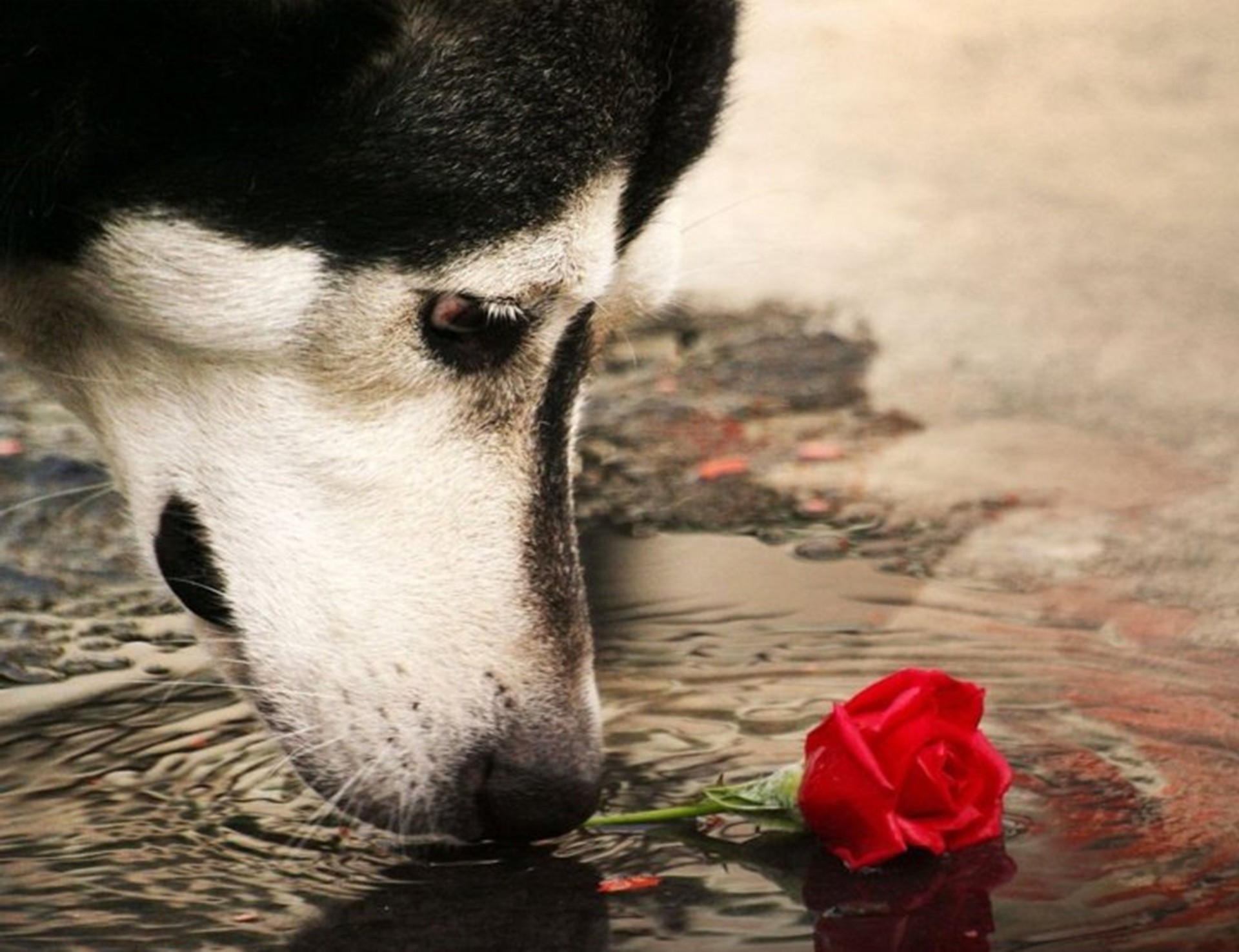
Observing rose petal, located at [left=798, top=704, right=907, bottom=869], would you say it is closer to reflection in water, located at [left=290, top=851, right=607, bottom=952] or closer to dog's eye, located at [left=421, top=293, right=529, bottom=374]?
reflection in water, located at [left=290, top=851, right=607, bottom=952]

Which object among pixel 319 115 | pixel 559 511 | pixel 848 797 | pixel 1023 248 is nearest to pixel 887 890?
pixel 848 797

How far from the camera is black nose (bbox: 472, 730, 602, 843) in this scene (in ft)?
11.0

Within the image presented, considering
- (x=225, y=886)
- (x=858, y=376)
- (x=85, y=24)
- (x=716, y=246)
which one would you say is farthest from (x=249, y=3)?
(x=716, y=246)

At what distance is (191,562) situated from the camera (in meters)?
3.54

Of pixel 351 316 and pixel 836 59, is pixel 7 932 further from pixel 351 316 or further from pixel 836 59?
pixel 836 59

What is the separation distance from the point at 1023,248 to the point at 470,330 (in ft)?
15.4

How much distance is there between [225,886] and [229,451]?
0.63 m

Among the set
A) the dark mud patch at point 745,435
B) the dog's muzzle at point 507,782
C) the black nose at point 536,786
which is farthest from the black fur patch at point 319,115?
the dark mud patch at point 745,435

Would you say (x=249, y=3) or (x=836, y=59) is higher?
(x=836, y=59)

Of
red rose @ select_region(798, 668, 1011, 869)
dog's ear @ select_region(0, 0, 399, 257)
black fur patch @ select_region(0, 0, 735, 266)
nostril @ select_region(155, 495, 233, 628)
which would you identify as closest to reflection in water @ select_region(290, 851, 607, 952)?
red rose @ select_region(798, 668, 1011, 869)

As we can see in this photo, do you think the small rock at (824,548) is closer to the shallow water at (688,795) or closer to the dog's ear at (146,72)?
the shallow water at (688,795)

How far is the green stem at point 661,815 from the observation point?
345 centimetres

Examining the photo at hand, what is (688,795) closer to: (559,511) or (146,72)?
(559,511)

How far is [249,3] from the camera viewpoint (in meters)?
3.15
